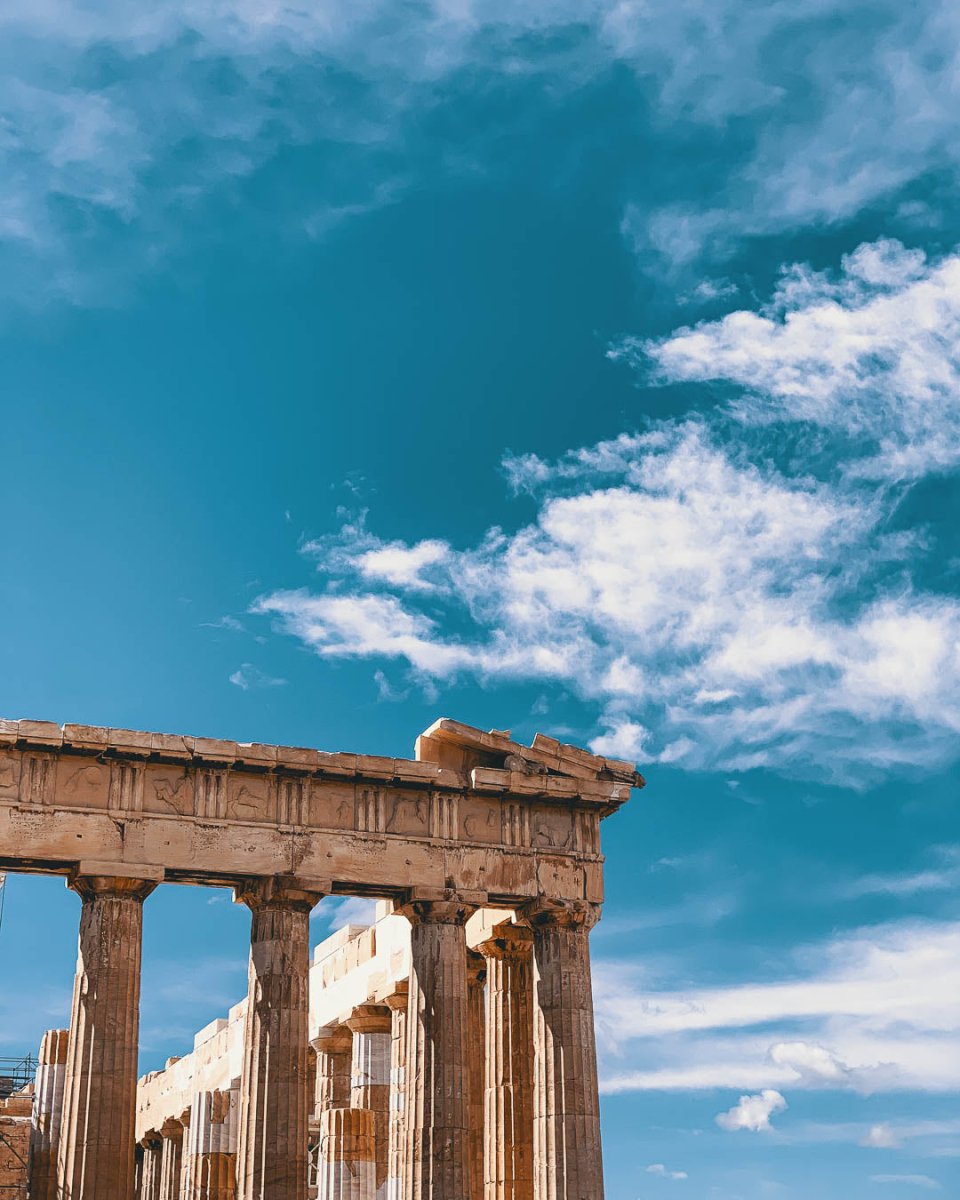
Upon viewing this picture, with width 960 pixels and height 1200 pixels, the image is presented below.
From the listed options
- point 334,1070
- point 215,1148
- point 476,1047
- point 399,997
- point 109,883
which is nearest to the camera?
point 109,883

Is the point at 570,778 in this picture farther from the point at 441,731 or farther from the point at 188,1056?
the point at 188,1056

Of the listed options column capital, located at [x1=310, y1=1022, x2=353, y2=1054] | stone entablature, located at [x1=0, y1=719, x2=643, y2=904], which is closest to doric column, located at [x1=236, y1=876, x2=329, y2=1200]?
stone entablature, located at [x1=0, y1=719, x2=643, y2=904]

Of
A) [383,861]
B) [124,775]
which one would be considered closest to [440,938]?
[383,861]

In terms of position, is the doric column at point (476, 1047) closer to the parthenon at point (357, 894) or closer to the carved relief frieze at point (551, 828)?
the parthenon at point (357, 894)

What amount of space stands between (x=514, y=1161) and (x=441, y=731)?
8378mm

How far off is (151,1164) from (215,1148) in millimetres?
10308

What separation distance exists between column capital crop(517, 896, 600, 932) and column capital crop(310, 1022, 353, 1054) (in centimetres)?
882

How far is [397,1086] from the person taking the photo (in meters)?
34.9

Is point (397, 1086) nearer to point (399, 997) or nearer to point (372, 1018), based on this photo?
point (399, 997)

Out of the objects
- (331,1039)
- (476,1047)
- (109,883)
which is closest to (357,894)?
(109,883)

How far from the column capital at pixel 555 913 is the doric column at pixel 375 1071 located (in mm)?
6086

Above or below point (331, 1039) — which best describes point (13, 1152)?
below

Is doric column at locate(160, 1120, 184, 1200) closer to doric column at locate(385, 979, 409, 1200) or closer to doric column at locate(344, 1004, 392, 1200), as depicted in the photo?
doric column at locate(344, 1004, 392, 1200)

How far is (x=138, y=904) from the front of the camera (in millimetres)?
29625
